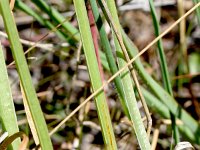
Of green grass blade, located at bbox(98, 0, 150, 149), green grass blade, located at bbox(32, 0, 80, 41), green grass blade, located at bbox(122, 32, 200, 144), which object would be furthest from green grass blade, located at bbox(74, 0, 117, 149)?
green grass blade, located at bbox(32, 0, 80, 41)

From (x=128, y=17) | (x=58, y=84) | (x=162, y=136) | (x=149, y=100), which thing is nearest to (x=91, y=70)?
(x=149, y=100)

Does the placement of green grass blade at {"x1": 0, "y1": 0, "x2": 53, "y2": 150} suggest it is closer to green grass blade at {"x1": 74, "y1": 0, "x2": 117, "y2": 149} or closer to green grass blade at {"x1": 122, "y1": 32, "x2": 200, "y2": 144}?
green grass blade at {"x1": 74, "y1": 0, "x2": 117, "y2": 149}

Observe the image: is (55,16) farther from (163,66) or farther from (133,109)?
(133,109)

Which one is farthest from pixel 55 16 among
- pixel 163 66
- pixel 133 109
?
pixel 133 109

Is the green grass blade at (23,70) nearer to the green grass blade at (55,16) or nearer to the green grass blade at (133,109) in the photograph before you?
the green grass blade at (133,109)

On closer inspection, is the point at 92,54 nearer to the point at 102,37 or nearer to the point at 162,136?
the point at 102,37
